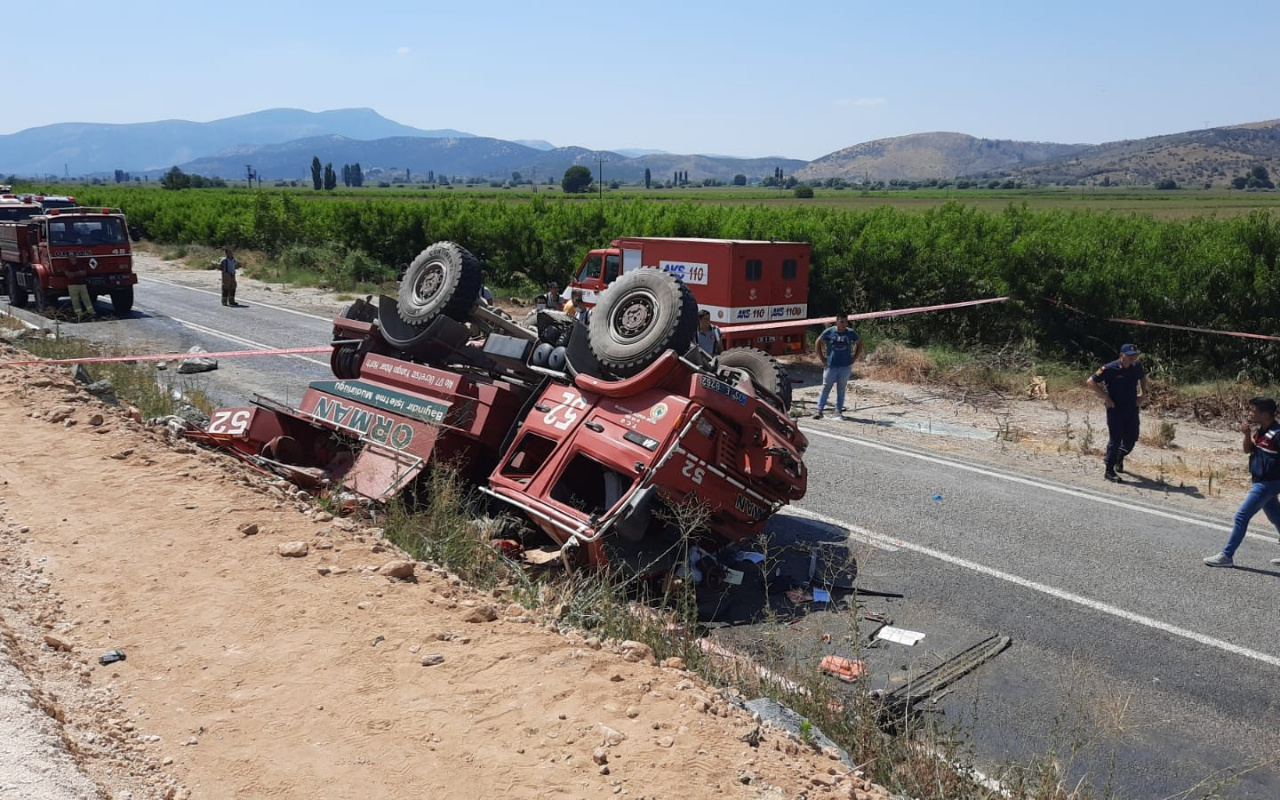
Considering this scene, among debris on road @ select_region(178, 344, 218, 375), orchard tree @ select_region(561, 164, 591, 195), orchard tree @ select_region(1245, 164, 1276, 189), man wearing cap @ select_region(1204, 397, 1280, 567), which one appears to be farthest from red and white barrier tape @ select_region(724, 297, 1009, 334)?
orchard tree @ select_region(1245, 164, 1276, 189)

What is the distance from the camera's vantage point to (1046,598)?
8.33m

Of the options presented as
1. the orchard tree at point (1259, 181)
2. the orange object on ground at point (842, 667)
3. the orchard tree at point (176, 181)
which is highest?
the orchard tree at point (1259, 181)

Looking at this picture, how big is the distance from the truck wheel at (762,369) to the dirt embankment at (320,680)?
4180 mm

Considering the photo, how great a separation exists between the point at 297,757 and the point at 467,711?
802 mm

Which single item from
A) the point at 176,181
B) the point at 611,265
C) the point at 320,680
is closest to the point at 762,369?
the point at 320,680

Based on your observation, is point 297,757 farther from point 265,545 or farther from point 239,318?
point 239,318

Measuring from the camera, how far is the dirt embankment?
177 inches

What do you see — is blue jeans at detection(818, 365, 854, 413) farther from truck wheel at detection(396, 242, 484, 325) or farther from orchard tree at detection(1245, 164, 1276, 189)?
orchard tree at detection(1245, 164, 1276, 189)

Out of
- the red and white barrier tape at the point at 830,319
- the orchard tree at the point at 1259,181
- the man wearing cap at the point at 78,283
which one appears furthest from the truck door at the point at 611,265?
the orchard tree at the point at 1259,181

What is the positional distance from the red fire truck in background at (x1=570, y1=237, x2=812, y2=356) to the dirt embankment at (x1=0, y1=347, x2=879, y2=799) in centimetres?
1234

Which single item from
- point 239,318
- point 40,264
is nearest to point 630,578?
point 239,318

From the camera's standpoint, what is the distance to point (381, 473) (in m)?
8.78

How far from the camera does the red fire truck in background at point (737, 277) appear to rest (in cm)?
1903

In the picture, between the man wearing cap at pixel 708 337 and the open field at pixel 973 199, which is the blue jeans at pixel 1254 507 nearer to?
the man wearing cap at pixel 708 337
